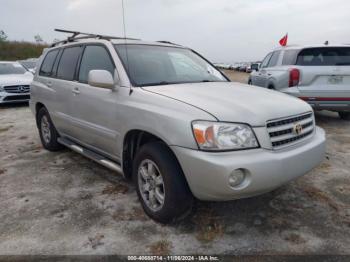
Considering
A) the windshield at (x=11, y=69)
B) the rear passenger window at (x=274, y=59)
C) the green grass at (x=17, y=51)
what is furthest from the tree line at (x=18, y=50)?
the rear passenger window at (x=274, y=59)

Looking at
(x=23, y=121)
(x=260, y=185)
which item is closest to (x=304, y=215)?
(x=260, y=185)

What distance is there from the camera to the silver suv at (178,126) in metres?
2.52

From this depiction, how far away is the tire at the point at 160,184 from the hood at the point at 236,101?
0.50 m

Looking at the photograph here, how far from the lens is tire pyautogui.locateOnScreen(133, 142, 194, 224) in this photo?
2.72 meters

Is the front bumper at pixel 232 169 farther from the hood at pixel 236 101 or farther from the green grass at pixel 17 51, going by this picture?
the green grass at pixel 17 51

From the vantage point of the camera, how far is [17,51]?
115ft

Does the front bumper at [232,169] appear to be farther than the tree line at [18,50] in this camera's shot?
No

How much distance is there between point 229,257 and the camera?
2562mm

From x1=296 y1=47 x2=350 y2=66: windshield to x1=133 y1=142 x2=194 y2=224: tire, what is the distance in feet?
16.0

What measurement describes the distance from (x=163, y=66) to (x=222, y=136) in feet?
4.96

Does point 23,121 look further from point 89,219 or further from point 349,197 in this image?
point 349,197

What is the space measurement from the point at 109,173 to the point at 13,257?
6.03 feet

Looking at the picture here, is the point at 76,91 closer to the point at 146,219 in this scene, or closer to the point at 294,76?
the point at 146,219

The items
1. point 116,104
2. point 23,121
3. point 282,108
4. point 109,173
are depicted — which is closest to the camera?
point 282,108
